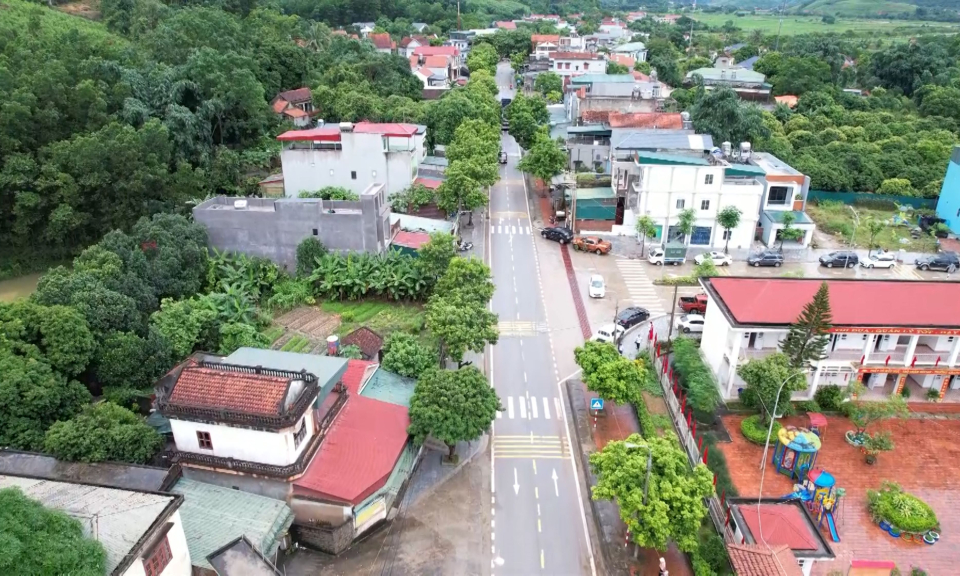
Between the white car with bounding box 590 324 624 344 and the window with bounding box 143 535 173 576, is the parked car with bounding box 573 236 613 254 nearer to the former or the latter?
the white car with bounding box 590 324 624 344

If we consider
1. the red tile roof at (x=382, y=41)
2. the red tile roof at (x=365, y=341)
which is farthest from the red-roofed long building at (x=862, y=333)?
the red tile roof at (x=382, y=41)

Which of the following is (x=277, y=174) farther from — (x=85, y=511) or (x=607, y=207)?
(x=85, y=511)

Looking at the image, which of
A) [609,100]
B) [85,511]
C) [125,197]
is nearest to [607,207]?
[609,100]

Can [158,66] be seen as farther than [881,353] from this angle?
Yes

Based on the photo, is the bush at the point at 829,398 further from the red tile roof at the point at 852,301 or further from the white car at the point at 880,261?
the white car at the point at 880,261

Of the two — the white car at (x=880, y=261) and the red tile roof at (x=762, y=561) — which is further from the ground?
the white car at (x=880, y=261)
